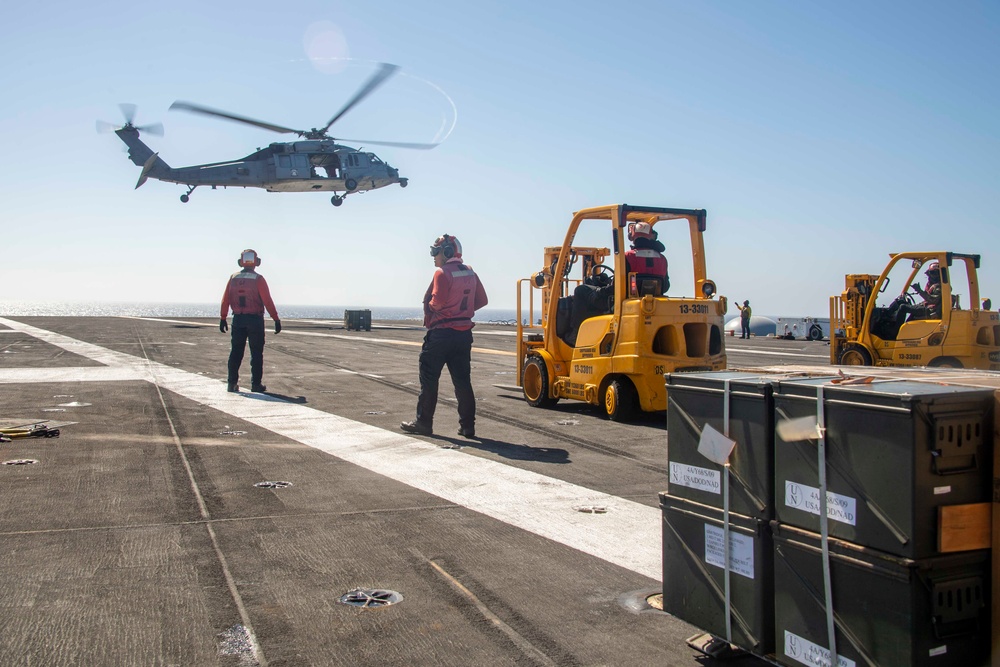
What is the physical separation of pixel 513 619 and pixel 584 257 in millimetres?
8013

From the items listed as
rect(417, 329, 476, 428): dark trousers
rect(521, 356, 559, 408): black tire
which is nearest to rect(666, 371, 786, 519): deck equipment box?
rect(417, 329, 476, 428): dark trousers

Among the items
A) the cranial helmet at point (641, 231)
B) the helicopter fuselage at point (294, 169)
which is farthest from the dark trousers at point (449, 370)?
the helicopter fuselage at point (294, 169)

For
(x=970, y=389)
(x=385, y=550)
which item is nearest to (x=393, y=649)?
(x=385, y=550)

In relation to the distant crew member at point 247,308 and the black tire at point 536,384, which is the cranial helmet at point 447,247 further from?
the distant crew member at point 247,308

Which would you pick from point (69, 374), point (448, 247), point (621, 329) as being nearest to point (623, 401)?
point (621, 329)

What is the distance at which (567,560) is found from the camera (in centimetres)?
440

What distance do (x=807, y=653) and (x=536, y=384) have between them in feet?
26.6

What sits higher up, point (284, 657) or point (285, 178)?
point (285, 178)

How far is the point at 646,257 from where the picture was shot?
9.52 meters

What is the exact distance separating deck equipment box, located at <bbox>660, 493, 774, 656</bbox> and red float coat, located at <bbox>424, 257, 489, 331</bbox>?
5271 millimetres

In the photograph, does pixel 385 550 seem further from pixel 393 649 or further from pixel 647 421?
pixel 647 421

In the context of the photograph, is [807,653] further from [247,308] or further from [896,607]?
[247,308]

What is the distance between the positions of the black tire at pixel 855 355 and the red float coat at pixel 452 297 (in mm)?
9898

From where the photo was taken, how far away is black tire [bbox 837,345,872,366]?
15.5 metres
